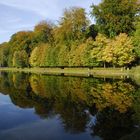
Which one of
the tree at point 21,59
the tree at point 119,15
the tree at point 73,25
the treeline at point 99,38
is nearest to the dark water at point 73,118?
the treeline at point 99,38

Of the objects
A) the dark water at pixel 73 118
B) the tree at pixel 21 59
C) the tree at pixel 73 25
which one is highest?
the tree at pixel 73 25

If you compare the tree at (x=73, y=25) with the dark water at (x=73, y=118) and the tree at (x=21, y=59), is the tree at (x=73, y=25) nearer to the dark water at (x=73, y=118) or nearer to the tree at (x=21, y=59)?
the tree at (x=21, y=59)

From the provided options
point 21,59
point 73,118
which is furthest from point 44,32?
point 73,118

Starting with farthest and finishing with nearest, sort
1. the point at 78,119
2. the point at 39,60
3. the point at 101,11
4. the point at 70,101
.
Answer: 1. the point at 39,60
2. the point at 101,11
3. the point at 70,101
4. the point at 78,119

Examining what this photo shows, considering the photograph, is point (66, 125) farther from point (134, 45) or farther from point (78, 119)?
point (134, 45)

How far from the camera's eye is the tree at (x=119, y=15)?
3659 inches

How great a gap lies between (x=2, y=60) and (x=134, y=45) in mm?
103058

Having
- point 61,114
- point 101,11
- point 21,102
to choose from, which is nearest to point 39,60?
point 101,11

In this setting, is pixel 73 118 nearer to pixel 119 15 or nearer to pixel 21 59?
pixel 119 15

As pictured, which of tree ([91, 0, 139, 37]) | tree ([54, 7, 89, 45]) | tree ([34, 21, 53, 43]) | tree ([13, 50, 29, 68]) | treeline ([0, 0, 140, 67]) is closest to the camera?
treeline ([0, 0, 140, 67])

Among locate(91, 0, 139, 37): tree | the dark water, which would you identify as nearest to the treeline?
locate(91, 0, 139, 37): tree

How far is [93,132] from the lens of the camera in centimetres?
2236

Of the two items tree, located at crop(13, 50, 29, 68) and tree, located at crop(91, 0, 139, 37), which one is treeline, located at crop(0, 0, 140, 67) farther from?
tree, located at crop(13, 50, 29, 68)

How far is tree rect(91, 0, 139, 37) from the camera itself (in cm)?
9294
